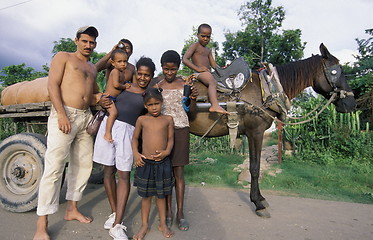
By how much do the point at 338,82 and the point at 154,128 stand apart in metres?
3.05

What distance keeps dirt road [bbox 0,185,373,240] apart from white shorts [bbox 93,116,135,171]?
85cm

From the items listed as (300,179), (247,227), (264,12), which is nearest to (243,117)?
(247,227)

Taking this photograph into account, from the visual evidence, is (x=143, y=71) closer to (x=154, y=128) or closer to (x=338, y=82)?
(x=154, y=128)

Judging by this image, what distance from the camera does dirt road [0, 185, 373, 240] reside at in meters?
2.95

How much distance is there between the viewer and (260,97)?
374 cm

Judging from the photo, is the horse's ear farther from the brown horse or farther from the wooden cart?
the wooden cart

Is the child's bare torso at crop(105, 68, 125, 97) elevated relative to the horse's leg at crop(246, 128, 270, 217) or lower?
elevated

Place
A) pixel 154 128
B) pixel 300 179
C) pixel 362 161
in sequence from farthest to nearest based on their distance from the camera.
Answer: pixel 362 161
pixel 300 179
pixel 154 128

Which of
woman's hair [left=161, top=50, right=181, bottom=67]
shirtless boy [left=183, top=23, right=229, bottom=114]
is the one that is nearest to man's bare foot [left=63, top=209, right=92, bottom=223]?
woman's hair [left=161, top=50, right=181, bottom=67]

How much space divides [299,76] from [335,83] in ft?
1.79

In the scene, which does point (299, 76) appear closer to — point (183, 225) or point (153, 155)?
point (153, 155)

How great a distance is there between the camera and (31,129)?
13.8 feet

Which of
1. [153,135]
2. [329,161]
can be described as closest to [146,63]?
[153,135]

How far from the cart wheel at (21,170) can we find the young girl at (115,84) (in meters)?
1.22
